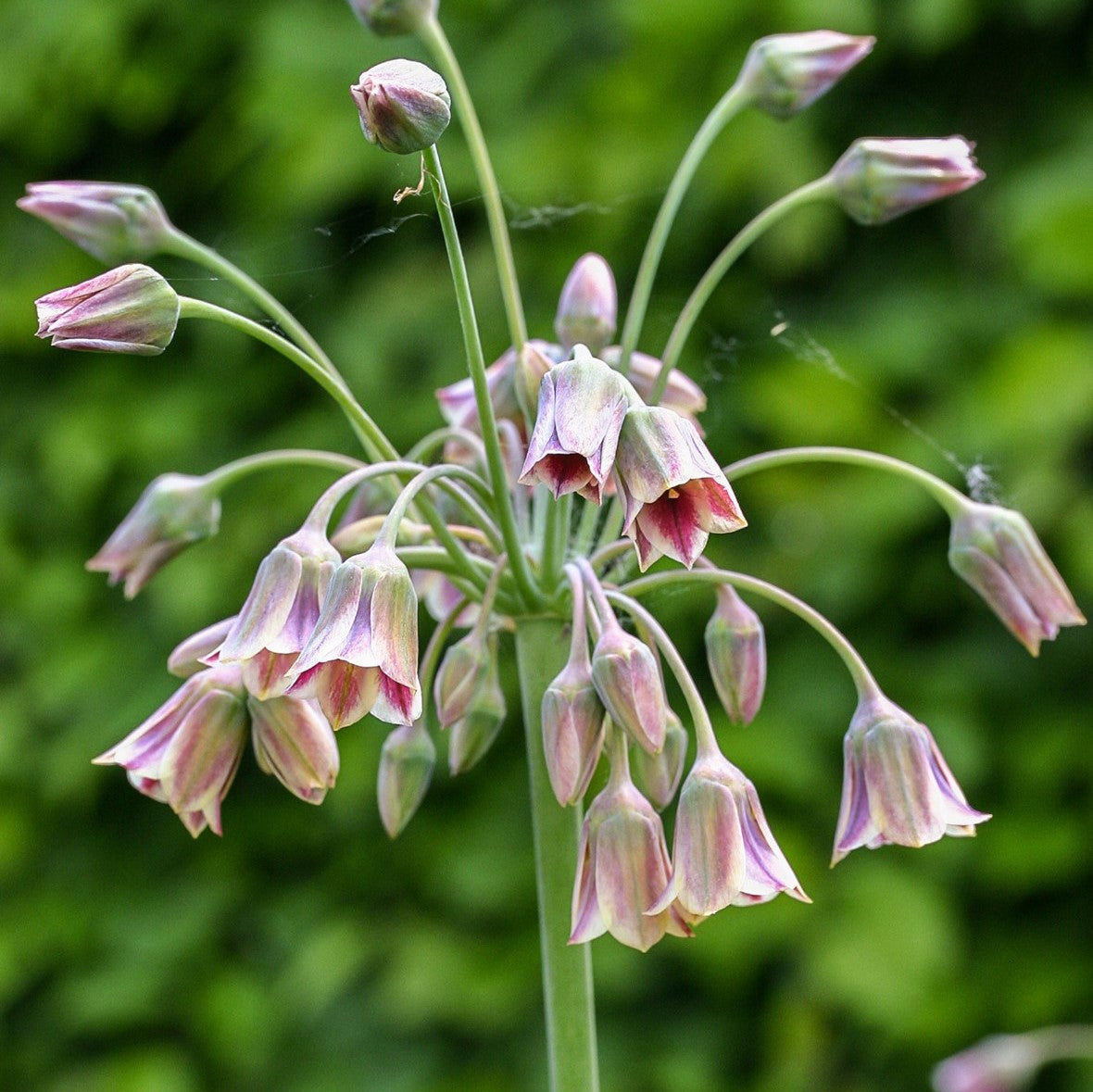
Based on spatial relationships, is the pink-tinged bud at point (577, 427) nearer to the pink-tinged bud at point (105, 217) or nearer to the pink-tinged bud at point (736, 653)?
the pink-tinged bud at point (736, 653)

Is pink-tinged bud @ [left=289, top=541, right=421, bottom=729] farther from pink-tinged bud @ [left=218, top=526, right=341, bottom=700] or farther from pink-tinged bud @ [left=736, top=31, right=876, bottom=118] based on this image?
pink-tinged bud @ [left=736, top=31, right=876, bottom=118]

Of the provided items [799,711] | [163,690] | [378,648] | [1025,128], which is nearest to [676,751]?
[378,648]

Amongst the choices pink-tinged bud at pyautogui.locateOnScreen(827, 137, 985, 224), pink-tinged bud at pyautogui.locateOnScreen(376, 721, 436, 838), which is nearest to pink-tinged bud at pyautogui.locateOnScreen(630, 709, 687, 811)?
→ pink-tinged bud at pyautogui.locateOnScreen(376, 721, 436, 838)

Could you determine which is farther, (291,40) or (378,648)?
(291,40)

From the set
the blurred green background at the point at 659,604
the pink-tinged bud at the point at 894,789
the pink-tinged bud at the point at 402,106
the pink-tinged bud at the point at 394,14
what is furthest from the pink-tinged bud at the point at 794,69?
the blurred green background at the point at 659,604

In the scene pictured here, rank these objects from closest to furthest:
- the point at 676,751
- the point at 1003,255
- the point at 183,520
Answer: the point at 676,751, the point at 183,520, the point at 1003,255

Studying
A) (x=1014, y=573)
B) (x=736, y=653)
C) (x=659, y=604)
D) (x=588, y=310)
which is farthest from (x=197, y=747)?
(x=659, y=604)

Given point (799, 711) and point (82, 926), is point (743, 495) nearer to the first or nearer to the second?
point (799, 711)
